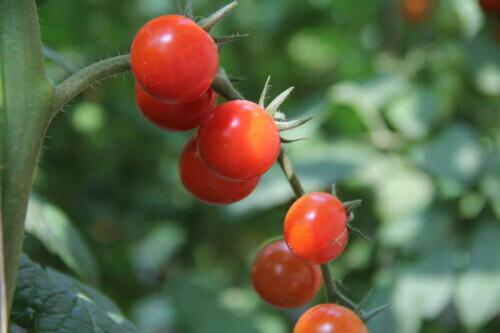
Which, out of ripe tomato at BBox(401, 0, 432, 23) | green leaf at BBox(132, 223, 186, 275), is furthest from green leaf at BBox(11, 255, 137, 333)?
ripe tomato at BBox(401, 0, 432, 23)

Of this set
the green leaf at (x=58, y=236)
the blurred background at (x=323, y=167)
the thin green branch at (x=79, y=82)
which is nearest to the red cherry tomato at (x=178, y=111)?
the thin green branch at (x=79, y=82)

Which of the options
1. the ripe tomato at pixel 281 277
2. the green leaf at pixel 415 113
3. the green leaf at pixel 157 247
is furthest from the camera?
the green leaf at pixel 157 247

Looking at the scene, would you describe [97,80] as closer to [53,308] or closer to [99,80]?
[99,80]

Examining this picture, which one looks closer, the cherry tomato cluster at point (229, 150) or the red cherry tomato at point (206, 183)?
the cherry tomato cluster at point (229, 150)

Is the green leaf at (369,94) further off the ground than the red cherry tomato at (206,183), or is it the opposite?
the red cherry tomato at (206,183)

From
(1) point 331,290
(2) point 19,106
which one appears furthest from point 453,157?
(2) point 19,106

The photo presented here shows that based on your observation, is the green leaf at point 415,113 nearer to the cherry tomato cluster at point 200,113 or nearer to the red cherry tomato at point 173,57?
the cherry tomato cluster at point 200,113
